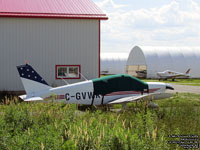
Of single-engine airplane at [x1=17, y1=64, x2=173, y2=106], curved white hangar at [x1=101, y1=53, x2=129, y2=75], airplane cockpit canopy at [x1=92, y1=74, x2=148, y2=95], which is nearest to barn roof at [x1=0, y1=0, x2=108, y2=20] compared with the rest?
airplane cockpit canopy at [x1=92, y1=74, x2=148, y2=95]

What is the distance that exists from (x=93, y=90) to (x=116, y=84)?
1113 mm

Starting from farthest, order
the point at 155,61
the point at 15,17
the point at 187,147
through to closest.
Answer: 1. the point at 155,61
2. the point at 15,17
3. the point at 187,147

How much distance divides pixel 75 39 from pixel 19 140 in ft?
43.4

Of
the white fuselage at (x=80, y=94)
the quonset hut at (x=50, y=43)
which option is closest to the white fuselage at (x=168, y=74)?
the quonset hut at (x=50, y=43)

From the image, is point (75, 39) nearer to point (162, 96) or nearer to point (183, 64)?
point (162, 96)

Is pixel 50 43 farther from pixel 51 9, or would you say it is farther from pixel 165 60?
pixel 165 60

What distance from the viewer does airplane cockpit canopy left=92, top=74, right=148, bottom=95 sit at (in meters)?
12.6

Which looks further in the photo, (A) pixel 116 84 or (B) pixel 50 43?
(B) pixel 50 43

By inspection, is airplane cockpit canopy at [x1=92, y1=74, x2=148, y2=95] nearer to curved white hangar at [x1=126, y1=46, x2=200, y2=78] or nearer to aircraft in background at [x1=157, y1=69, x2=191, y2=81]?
aircraft in background at [x1=157, y1=69, x2=191, y2=81]

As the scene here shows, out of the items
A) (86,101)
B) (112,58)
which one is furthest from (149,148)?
(112,58)

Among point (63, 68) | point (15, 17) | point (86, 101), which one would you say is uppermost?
point (15, 17)

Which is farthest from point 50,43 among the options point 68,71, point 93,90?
point 93,90

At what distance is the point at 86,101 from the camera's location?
1245 centimetres

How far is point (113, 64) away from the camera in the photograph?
57.3 m
